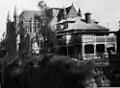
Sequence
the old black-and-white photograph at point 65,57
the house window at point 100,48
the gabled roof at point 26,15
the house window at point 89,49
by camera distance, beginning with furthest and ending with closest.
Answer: the gabled roof at point 26,15 < the house window at point 100,48 < the house window at point 89,49 < the old black-and-white photograph at point 65,57

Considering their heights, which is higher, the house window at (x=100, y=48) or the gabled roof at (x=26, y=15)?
the gabled roof at (x=26, y=15)

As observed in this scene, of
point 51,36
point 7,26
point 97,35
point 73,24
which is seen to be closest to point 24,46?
point 51,36

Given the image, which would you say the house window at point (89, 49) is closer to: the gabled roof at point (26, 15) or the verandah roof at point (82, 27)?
the verandah roof at point (82, 27)

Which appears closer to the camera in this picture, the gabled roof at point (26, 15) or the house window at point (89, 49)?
the house window at point (89, 49)

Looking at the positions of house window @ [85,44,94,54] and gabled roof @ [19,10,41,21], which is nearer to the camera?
house window @ [85,44,94,54]

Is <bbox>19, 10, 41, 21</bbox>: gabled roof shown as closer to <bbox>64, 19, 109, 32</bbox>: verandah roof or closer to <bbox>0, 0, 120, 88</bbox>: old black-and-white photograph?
<bbox>0, 0, 120, 88</bbox>: old black-and-white photograph

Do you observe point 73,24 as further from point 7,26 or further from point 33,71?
point 7,26

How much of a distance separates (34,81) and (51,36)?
25652 mm

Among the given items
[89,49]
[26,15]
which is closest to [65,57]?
[89,49]

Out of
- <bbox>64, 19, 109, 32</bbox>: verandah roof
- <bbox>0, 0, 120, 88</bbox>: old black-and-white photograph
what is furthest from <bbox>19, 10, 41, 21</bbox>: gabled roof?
<bbox>64, 19, 109, 32</bbox>: verandah roof

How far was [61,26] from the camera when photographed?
2399 inches

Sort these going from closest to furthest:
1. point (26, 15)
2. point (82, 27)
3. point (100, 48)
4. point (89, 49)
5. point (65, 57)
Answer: point (65, 57) < point (89, 49) < point (82, 27) < point (100, 48) < point (26, 15)

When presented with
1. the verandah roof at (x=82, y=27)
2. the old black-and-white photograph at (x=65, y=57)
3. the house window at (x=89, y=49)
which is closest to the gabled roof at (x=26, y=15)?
the old black-and-white photograph at (x=65, y=57)

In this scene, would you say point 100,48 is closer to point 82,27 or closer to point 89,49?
point 89,49
